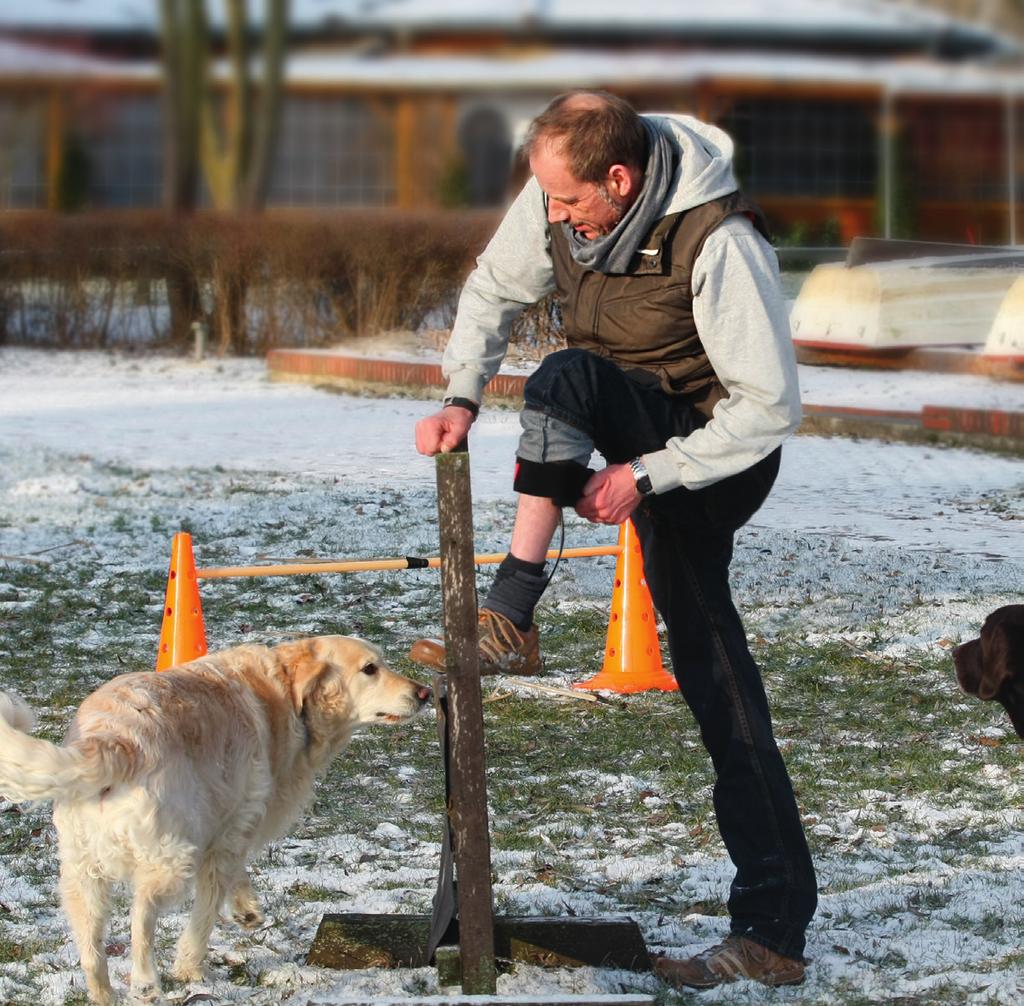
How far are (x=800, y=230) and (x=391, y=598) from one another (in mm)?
6764

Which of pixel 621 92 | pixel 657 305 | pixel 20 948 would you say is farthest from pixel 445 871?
pixel 621 92

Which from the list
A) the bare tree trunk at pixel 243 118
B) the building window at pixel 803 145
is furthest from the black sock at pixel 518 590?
the bare tree trunk at pixel 243 118

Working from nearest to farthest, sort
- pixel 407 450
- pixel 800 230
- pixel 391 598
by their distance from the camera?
pixel 391 598 < pixel 407 450 < pixel 800 230

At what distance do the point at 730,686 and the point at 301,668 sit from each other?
1.21 meters

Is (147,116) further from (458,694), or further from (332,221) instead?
(458,694)

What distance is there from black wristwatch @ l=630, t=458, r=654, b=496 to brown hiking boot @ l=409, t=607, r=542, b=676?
449 mm

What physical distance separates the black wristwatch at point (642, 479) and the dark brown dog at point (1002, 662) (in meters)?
1.73

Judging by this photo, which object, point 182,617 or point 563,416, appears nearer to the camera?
point 563,416

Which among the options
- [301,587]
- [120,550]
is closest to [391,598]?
[301,587]

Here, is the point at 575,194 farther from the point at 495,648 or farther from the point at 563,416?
the point at 495,648

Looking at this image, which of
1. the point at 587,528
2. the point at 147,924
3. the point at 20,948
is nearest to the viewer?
the point at 147,924

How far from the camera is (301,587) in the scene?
8.25 m

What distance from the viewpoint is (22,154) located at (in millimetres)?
16281

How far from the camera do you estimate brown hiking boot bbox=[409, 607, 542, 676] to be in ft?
11.1
